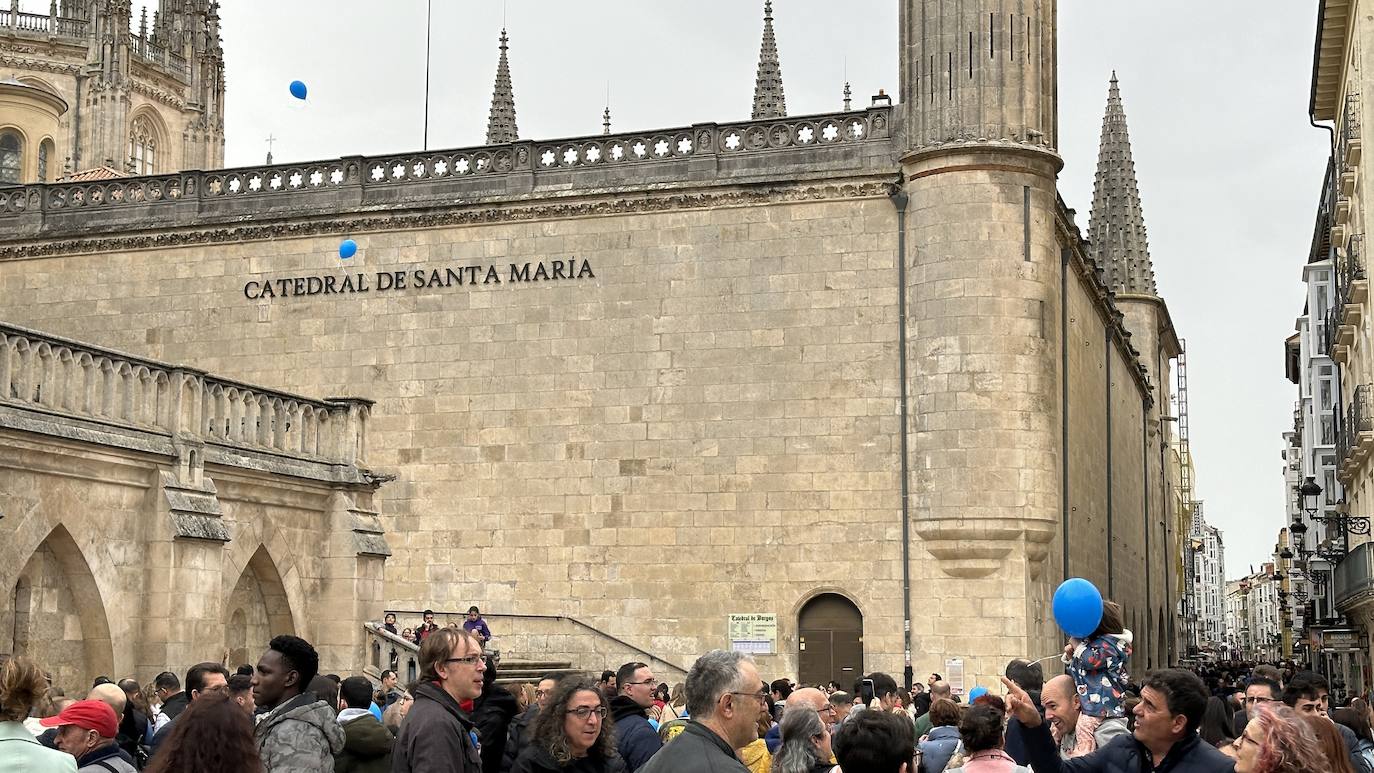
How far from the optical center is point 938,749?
898 cm

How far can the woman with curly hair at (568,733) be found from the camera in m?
7.21

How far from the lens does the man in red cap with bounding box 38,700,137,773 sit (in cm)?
710

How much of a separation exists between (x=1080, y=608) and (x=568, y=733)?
3.16m

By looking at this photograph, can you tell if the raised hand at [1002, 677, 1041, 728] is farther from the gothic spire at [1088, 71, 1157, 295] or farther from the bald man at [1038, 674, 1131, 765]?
the gothic spire at [1088, 71, 1157, 295]

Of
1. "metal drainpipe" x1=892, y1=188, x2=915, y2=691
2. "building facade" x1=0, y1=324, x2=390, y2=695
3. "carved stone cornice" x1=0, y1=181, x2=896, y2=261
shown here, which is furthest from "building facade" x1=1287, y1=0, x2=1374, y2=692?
"building facade" x1=0, y1=324, x2=390, y2=695

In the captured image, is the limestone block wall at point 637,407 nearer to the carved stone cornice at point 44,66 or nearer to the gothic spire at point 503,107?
the gothic spire at point 503,107

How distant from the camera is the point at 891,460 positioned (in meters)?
25.6

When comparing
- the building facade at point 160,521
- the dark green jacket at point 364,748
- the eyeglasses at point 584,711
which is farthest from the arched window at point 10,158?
the eyeglasses at point 584,711

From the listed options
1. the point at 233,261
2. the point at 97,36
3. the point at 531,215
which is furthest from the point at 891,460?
the point at 97,36

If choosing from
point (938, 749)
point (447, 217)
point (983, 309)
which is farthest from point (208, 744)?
point (447, 217)

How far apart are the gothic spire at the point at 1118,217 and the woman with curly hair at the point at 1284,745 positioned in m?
48.7

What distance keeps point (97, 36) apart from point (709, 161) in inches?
1569

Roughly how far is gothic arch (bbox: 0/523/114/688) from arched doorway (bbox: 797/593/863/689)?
11486 millimetres

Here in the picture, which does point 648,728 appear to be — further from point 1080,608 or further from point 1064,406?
point 1064,406
